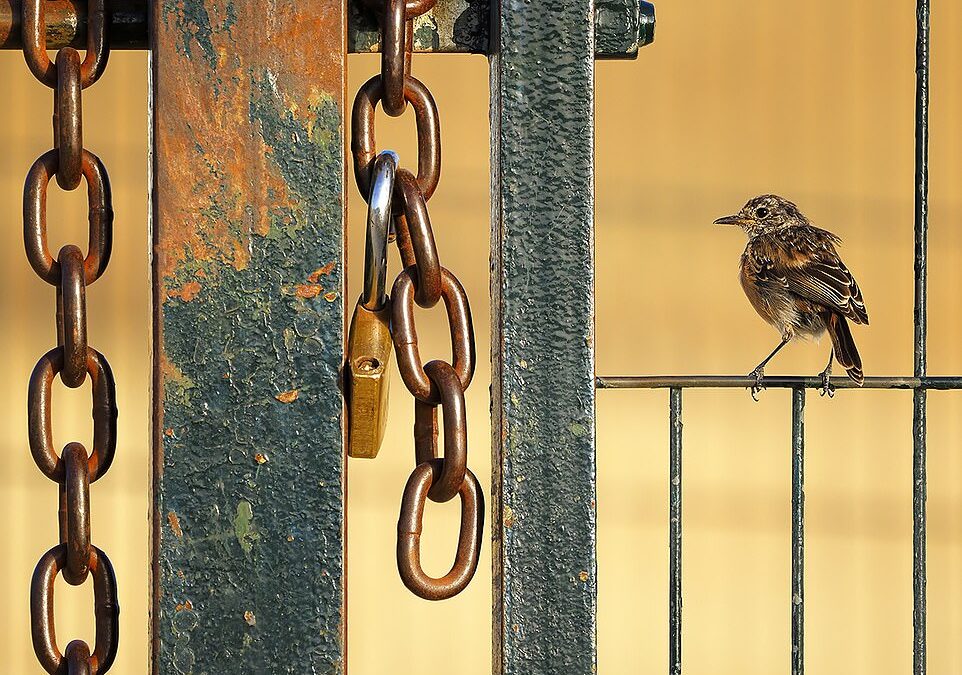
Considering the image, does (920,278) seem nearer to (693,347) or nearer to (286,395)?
(286,395)

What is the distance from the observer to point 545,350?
0.85 meters

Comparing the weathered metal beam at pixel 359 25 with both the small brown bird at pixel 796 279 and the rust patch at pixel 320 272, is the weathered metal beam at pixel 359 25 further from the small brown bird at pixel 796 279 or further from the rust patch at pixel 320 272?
the small brown bird at pixel 796 279

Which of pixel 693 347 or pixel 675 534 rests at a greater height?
pixel 693 347

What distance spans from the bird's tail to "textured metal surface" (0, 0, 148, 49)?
8.55ft

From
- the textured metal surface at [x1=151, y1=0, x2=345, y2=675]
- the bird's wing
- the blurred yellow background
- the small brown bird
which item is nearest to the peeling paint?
the textured metal surface at [x1=151, y1=0, x2=345, y2=675]

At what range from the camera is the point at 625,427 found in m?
4.91

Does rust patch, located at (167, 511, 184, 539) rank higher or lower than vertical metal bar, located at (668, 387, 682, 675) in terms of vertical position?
higher

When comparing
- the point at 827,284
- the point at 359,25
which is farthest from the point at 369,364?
the point at 827,284

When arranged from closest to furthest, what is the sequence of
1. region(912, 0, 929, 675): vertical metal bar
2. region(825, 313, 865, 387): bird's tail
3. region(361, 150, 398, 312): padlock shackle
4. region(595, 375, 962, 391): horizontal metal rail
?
1. region(361, 150, 398, 312): padlock shackle
2. region(912, 0, 929, 675): vertical metal bar
3. region(595, 375, 962, 391): horizontal metal rail
4. region(825, 313, 865, 387): bird's tail

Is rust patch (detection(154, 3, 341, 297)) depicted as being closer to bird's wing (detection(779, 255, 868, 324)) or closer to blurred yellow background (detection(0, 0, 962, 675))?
bird's wing (detection(779, 255, 868, 324))

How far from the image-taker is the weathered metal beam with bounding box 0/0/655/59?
2.76ft

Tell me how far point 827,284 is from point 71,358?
2.98 meters

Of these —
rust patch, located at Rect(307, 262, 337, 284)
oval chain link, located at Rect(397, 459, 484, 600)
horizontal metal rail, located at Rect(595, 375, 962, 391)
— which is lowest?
oval chain link, located at Rect(397, 459, 484, 600)

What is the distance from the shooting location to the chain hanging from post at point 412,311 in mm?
785
